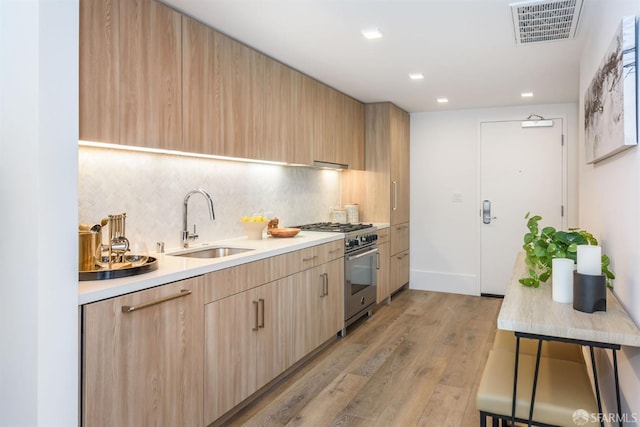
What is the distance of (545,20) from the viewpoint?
260 centimetres

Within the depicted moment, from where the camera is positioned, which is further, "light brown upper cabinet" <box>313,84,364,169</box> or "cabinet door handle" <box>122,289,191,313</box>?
"light brown upper cabinet" <box>313,84,364,169</box>

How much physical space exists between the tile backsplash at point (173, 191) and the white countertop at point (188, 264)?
145mm

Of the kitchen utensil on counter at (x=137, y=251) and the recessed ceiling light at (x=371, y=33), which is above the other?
the recessed ceiling light at (x=371, y=33)

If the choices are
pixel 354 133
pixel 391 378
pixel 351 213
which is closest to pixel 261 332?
pixel 391 378

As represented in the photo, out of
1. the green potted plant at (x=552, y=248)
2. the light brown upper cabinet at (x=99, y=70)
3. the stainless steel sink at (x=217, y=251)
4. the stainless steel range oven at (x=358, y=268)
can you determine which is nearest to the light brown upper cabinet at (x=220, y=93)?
the light brown upper cabinet at (x=99, y=70)

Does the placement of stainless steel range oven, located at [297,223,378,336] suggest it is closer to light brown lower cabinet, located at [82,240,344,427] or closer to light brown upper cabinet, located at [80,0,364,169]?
light brown lower cabinet, located at [82,240,344,427]

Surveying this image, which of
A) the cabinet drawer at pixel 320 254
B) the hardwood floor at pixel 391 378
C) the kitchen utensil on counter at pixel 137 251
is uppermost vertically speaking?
the kitchen utensil on counter at pixel 137 251

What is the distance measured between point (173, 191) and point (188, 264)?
780 millimetres

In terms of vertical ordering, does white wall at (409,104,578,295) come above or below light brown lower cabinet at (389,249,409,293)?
above

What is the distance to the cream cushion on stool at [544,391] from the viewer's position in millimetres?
1576

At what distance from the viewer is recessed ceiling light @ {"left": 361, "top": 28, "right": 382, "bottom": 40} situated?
9.00ft

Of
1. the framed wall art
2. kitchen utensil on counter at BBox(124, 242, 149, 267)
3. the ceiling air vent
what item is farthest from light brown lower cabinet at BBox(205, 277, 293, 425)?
the ceiling air vent

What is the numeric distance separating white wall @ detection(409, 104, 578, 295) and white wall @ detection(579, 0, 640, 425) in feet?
9.88

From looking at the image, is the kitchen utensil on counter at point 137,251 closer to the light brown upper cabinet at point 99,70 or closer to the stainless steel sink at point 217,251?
the stainless steel sink at point 217,251
